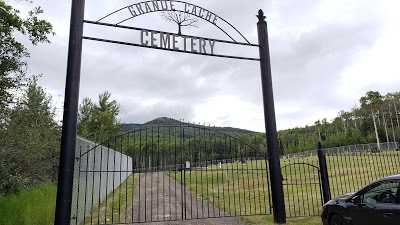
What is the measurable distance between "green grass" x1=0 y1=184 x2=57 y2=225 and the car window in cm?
700

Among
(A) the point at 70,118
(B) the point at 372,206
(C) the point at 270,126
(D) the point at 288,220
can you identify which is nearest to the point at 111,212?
(A) the point at 70,118

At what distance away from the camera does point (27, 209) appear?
6.38 metres

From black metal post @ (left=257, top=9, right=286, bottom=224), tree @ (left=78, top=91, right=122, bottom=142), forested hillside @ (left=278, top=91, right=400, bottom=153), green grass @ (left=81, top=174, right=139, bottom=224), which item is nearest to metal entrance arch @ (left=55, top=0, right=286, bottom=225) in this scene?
black metal post @ (left=257, top=9, right=286, bottom=224)

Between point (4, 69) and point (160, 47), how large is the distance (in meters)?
4.41

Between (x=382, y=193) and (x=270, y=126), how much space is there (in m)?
2.78

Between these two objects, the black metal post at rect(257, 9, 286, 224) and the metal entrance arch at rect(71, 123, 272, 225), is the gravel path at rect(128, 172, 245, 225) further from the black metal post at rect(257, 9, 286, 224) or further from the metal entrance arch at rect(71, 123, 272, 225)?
the black metal post at rect(257, 9, 286, 224)

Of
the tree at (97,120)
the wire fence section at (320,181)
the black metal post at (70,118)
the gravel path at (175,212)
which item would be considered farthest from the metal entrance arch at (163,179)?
the tree at (97,120)

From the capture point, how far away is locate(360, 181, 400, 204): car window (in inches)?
195

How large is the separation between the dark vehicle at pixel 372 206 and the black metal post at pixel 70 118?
5.44 metres

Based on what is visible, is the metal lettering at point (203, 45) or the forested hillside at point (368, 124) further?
the forested hillside at point (368, 124)

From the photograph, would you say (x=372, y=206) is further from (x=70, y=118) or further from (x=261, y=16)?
(x=70, y=118)

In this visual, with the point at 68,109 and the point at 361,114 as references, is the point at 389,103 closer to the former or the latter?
the point at 361,114

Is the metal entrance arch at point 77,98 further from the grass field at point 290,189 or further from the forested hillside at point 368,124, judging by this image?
the forested hillside at point 368,124

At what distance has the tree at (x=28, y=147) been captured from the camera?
7891 millimetres
